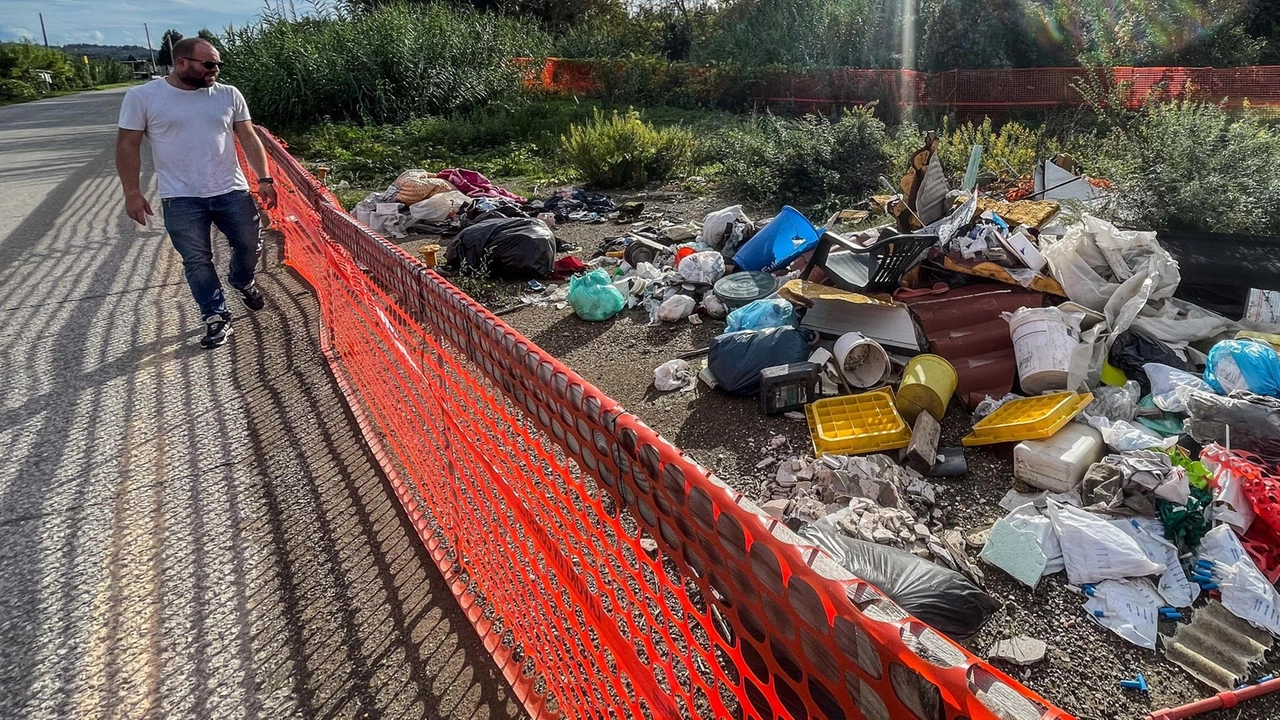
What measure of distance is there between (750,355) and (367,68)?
15.0 metres

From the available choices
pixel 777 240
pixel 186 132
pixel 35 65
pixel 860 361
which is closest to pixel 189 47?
pixel 186 132

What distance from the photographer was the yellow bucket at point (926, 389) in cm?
381

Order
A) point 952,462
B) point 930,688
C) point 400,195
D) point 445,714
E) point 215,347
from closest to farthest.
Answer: point 930,688, point 445,714, point 952,462, point 215,347, point 400,195

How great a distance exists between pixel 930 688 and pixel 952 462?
2.96 m

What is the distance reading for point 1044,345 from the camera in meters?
3.94

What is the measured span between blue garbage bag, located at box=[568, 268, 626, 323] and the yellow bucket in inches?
95.6

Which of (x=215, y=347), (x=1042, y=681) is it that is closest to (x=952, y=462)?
(x=1042, y=681)

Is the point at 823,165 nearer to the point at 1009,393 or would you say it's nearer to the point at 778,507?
the point at 1009,393

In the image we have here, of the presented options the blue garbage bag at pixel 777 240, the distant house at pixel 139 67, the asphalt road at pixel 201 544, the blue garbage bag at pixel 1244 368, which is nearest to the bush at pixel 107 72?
the distant house at pixel 139 67

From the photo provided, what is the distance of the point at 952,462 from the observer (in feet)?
11.5

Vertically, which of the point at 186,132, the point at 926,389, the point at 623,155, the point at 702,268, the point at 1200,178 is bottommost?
the point at 926,389

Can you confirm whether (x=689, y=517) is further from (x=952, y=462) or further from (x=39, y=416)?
(x=39, y=416)

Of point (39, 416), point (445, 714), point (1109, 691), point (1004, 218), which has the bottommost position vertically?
point (1109, 691)

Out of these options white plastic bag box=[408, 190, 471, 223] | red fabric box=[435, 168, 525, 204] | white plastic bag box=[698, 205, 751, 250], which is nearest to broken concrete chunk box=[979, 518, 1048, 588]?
white plastic bag box=[698, 205, 751, 250]
